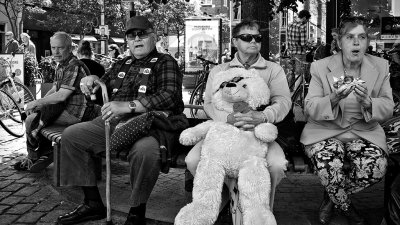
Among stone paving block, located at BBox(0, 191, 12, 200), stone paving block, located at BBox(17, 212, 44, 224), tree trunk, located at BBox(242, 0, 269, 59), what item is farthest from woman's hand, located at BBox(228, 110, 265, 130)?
stone paving block, located at BBox(0, 191, 12, 200)

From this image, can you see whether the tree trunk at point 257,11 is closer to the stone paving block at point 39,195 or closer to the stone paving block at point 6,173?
the stone paving block at point 39,195

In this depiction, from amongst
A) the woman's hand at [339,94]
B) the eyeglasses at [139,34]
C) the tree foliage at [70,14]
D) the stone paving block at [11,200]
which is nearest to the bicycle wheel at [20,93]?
the stone paving block at [11,200]

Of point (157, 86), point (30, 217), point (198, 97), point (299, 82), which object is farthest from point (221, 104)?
point (198, 97)

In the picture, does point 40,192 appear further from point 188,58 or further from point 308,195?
point 188,58

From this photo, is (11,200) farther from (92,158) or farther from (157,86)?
(157,86)

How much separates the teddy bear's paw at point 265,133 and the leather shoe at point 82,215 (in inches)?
60.2

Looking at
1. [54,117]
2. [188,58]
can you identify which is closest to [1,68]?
[54,117]

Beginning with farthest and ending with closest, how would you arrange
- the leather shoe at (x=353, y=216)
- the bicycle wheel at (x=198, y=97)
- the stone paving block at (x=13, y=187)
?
the bicycle wheel at (x=198, y=97) < the stone paving block at (x=13, y=187) < the leather shoe at (x=353, y=216)

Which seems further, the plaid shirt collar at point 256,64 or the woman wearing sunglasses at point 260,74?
the plaid shirt collar at point 256,64

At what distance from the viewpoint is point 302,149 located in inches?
161

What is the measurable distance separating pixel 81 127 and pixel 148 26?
3.40 feet

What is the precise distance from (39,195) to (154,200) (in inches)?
45.4

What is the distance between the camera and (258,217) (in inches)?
125

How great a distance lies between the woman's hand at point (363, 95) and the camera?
351 cm
